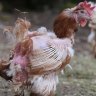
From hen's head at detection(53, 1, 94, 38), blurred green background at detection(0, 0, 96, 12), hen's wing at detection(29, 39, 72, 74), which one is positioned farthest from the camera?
blurred green background at detection(0, 0, 96, 12)

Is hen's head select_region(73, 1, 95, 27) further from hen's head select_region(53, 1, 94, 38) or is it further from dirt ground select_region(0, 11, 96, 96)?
dirt ground select_region(0, 11, 96, 96)

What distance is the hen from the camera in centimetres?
372

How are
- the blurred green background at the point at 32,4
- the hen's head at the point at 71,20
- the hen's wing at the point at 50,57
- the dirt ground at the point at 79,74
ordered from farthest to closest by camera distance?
the blurred green background at the point at 32,4
the dirt ground at the point at 79,74
the hen's head at the point at 71,20
the hen's wing at the point at 50,57

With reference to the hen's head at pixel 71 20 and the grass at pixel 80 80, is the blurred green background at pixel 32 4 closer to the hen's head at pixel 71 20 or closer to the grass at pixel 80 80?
the grass at pixel 80 80

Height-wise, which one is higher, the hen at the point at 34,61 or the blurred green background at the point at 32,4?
the blurred green background at the point at 32,4

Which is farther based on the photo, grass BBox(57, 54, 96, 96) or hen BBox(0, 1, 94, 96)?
grass BBox(57, 54, 96, 96)

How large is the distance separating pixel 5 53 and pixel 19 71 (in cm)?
295

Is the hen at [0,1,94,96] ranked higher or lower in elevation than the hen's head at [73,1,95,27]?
lower

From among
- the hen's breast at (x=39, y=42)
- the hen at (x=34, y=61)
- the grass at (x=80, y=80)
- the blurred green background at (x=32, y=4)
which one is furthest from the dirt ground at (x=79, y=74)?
the blurred green background at (x=32, y=4)

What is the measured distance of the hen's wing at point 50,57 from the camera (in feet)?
12.2

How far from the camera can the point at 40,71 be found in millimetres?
3729

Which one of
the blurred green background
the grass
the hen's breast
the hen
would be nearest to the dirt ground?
the grass

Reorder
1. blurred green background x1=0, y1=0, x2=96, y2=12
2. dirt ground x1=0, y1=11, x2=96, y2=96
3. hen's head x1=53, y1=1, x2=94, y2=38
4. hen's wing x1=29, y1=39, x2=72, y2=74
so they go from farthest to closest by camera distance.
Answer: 1. blurred green background x1=0, y1=0, x2=96, y2=12
2. dirt ground x1=0, y1=11, x2=96, y2=96
3. hen's head x1=53, y1=1, x2=94, y2=38
4. hen's wing x1=29, y1=39, x2=72, y2=74

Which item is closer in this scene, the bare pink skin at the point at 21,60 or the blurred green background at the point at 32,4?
the bare pink skin at the point at 21,60
